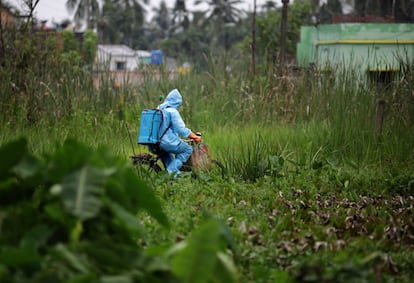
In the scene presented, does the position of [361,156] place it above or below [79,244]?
below

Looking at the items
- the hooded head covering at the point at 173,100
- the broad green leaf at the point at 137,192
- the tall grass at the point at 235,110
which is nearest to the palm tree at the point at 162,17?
the tall grass at the point at 235,110

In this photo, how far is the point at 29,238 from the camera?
110 inches

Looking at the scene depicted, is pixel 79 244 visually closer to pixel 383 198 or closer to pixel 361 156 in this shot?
pixel 383 198

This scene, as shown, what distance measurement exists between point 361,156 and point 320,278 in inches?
209

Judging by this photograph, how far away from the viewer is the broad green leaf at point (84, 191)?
2.72m

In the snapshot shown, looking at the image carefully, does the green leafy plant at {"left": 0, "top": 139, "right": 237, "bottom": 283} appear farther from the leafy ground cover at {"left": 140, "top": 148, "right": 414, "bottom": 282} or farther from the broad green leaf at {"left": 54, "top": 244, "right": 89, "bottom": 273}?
the leafy ground cover at {"left": 140, "top": 148, "right": 414, "bottom": 282}

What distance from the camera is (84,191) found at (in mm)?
2756

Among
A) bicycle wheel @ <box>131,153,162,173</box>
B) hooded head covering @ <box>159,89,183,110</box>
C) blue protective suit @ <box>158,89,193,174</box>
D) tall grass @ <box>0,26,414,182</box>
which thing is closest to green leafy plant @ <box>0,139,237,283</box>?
tall grass @ <box>0,26,414,182</box>

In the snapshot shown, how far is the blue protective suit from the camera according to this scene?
7.66m

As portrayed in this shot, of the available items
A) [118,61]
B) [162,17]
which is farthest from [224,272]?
[162,17]

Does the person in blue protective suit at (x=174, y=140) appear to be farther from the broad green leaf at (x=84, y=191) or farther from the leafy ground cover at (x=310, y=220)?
the broad green leaf at (x=84, y=191)

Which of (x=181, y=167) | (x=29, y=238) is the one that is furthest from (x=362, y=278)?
(x=181, y=167)

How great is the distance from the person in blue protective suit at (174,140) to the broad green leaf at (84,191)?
472 cm

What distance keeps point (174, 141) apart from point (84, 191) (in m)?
4.93
